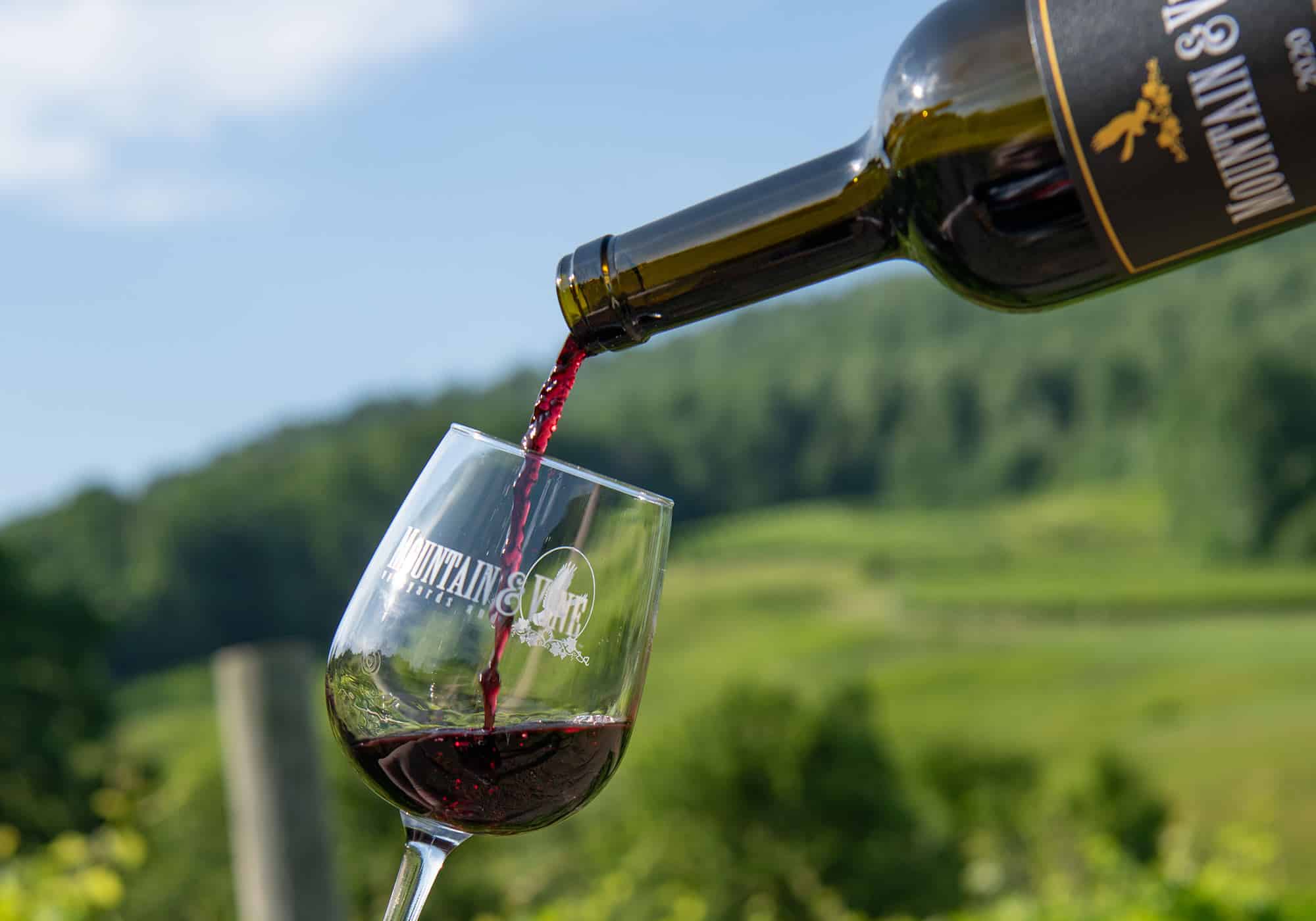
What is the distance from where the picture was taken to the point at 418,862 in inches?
30.6

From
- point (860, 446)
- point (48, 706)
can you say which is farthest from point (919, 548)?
point (48, 706)

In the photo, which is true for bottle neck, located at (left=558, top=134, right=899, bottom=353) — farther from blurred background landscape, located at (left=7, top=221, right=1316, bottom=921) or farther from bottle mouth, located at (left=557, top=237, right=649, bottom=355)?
blurred background landscape, located at (left=7, top=221, right=1316, bottom=921)

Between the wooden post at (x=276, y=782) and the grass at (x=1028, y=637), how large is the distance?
17993mm

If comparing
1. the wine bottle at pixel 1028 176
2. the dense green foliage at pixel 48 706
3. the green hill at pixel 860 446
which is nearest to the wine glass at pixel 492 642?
the wine bottle at pixel 1028 176

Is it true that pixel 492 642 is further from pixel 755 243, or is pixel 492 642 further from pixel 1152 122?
pixel 1152 122

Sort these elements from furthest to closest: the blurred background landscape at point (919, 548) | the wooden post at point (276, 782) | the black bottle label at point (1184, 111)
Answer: the blurred background landscape at point (919, 548)
the wooden post at point (276, 782)
the black bottle label at point (1184, 111)

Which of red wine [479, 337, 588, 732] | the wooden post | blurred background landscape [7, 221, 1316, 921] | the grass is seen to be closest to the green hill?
blurred background landscape [7, 221, 1316, 921]

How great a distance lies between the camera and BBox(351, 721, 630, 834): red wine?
0.76m

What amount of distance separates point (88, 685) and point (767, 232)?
20248 millimetres

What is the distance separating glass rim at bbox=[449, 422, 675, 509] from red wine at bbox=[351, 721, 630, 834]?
0.14m

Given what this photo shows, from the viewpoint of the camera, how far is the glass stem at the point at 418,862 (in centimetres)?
75

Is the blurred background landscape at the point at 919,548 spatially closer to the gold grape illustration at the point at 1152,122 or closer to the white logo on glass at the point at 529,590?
the white logo on glass at the point at 529,590

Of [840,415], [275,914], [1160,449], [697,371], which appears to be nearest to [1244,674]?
[1160,449]

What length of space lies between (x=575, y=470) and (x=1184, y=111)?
1.22 feet
